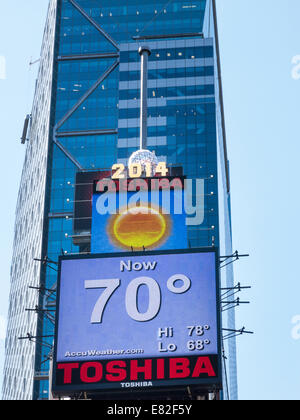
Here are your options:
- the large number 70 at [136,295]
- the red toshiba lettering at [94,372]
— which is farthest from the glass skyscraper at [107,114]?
the red toshiba lettering at [94,372]

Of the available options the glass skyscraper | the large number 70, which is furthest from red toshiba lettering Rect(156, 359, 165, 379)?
the glass skyscraper

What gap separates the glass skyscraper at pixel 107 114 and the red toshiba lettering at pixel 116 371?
12484 centimetres

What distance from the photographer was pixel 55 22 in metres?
192

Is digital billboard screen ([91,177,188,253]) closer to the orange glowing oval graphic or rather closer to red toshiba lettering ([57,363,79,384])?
the orange glowing oval graphic

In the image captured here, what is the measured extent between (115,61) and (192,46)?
1652cm

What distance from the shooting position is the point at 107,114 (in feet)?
595

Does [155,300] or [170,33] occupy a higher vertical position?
[170,33]

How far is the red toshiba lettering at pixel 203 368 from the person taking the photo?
36.4 m

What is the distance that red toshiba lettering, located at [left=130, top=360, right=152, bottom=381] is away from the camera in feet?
120

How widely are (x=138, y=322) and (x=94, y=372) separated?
2733 mm

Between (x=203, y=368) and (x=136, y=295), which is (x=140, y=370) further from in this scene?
(x=136, y=295)

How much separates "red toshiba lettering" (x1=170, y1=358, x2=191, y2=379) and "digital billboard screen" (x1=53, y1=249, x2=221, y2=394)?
39 millimetres
